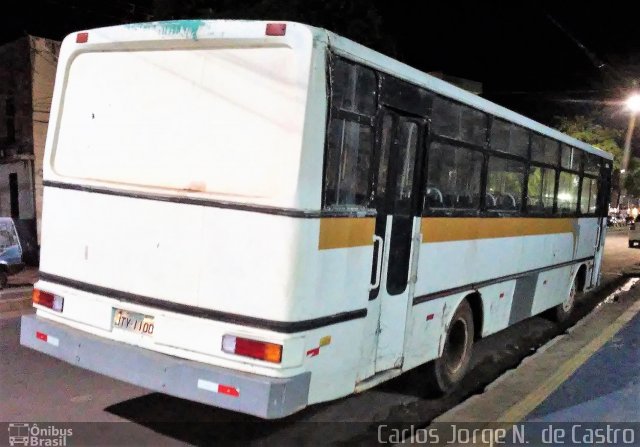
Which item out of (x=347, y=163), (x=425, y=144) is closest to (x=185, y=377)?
(x=347, y=163)

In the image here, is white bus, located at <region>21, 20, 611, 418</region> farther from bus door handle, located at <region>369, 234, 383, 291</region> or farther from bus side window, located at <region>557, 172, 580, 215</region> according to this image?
bus side window, located at <region>557, 172, 580, 215</region>

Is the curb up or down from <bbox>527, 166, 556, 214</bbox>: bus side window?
down

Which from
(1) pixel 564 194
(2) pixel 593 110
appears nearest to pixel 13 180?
(1) pixel 564 194

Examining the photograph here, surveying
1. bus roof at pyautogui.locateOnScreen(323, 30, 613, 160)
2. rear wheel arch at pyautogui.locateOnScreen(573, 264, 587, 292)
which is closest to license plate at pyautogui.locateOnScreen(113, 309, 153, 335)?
bus roof at pyautogui.locateOnScreen(323, 30, 613, 160)

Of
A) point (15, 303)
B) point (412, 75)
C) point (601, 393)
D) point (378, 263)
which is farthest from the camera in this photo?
point (15, 303)

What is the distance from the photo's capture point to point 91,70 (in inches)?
181

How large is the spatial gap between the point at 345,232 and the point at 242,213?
0.74 m

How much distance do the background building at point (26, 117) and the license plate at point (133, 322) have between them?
12430mm

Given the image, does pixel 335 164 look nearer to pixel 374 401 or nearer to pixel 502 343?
pixel 374 401

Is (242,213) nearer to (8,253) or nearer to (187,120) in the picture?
(187,120)

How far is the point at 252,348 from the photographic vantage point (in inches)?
145

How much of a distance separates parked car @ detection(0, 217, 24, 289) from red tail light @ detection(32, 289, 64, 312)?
20.0 feet

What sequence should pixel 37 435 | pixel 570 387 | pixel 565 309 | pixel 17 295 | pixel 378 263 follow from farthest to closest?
pixel 565 309
pixel 17 295
pixel 570 387
pixel 378 263
pixel 37 435

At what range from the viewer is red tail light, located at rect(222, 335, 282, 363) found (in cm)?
362
